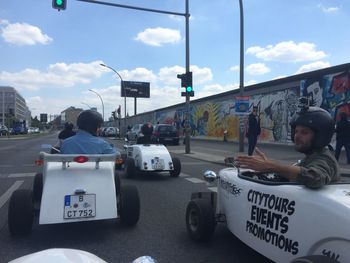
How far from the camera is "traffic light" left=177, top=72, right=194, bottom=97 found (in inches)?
851

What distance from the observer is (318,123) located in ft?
12.7

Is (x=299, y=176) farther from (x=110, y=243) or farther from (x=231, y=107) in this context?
(x=231, y=107)

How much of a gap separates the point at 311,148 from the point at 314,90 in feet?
70.1

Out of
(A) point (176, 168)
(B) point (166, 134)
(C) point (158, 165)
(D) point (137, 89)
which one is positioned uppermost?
(D) point (137, 89)

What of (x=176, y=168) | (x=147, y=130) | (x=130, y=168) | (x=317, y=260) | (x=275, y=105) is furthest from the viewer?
(x=275, y=105)

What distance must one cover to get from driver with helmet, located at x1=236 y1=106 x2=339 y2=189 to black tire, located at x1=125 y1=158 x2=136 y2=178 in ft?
26.0

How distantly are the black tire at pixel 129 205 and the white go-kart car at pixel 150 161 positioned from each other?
17.4 ft

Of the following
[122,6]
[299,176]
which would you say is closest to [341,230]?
[299,176]

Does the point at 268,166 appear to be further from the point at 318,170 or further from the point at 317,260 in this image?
the point at 317,260

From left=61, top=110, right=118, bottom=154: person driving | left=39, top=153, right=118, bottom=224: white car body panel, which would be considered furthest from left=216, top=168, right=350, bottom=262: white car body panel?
left=61, top=110, right=118, bottom=154: person driving

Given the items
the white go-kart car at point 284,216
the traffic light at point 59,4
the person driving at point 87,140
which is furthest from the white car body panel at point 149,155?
the white go-kart car at point 284,216

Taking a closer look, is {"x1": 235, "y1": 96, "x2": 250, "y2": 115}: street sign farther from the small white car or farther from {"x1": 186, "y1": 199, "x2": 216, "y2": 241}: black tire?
{"x1": 186, "y1": 199, "x2": 216, "y2": 241}: black tire

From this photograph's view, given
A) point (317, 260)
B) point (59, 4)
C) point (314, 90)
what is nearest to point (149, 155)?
point (59, 4)

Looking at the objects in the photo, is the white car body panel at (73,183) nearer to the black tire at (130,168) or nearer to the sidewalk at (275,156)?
the black tire at (130,168)
